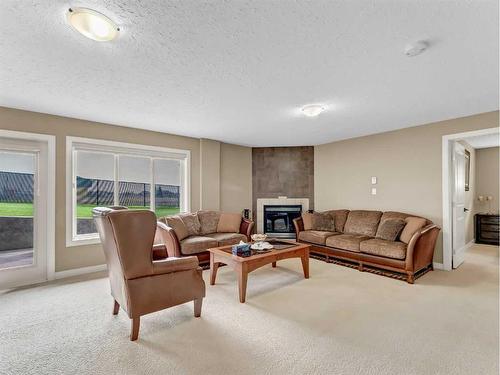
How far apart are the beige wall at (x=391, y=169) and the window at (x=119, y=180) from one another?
3.21m

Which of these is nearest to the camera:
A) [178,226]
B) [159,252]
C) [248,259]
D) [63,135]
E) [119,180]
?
[159,252]

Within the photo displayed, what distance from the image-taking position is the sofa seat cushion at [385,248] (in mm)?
3668

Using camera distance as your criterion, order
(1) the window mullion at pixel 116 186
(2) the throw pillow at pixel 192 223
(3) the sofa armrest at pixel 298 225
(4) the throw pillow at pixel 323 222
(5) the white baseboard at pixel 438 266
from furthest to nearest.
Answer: (3) the sofa armrest at pixel 298 225 → (4) the throw pillow at pixel 323 222 → (2) the throw pillow at pixel 192 223 → (1) the window mullion at pixel 116 186 → (5) the white baseboard at pixel 438 266

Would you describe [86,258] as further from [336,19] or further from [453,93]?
[453,93]

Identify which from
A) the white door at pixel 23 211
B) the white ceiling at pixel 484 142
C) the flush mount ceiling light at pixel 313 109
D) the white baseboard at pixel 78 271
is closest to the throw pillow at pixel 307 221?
the flush mount ceiling light at pixel 313 109

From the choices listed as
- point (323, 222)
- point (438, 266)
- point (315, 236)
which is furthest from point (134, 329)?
point (438, 266)

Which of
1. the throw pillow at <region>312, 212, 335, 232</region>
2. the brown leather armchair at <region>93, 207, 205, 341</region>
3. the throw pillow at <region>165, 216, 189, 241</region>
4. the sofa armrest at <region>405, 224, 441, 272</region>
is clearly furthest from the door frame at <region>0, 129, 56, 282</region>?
the sofa armrest at <region>405, 224, 441, 272</region>

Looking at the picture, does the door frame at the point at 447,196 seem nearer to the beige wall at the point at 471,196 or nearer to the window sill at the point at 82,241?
the beige wall at the point at 471,196

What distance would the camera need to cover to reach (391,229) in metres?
4.14

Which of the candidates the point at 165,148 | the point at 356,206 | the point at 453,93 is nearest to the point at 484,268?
the point at 356,206

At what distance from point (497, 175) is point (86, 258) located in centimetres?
867

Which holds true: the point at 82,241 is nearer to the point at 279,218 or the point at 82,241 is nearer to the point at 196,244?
the point at 196,244

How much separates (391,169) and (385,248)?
68.7 inches

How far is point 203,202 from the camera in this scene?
5.46 m
